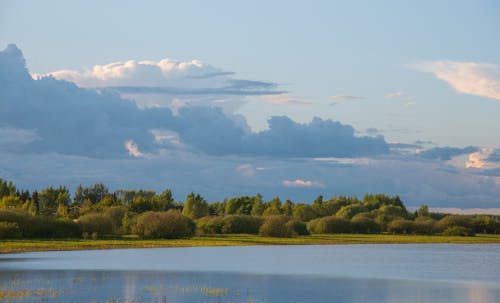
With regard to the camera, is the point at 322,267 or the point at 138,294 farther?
the point at 322,267

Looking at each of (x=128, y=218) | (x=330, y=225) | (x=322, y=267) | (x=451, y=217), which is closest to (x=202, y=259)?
(x=322, y=267)

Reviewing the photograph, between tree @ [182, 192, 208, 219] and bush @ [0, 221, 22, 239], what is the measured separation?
261 feet

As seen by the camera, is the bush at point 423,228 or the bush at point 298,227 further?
the bush at point 423,228

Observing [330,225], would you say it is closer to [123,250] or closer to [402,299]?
[123,250]

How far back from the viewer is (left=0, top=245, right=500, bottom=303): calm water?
40094 mm

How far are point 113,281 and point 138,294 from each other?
7.11m

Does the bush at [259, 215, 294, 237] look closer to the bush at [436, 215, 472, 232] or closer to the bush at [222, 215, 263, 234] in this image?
the bush at [222, 215, 263, 234]

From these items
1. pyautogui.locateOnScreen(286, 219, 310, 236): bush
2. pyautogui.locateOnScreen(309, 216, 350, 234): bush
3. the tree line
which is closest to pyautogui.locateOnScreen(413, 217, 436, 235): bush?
the tree line

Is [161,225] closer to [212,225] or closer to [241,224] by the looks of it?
[212,225]

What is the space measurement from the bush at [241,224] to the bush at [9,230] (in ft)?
149

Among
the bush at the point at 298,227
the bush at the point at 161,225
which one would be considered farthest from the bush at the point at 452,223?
the bush at the point at 161,225

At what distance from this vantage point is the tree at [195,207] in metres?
176

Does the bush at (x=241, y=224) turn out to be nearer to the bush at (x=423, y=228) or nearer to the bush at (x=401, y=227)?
the bush at (x=401, y=227)

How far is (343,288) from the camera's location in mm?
45219
